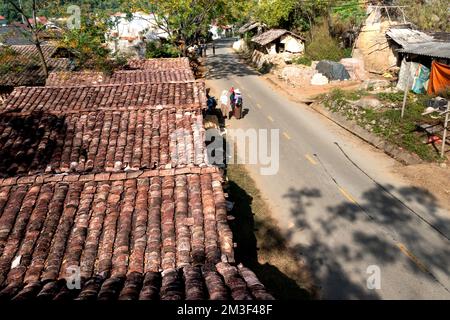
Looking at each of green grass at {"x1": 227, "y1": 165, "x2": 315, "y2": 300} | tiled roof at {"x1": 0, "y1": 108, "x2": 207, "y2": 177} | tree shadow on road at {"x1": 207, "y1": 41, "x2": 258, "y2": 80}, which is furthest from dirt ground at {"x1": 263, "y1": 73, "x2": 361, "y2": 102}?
tiled roof at {"x1": 0, "y1": 108, "x2": 207, "y2": 177}

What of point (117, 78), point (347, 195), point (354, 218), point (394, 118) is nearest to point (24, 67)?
point (117, 78)

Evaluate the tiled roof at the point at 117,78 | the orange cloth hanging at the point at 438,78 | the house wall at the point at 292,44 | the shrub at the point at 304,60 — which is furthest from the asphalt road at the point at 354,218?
the house wall at the point at 292,44

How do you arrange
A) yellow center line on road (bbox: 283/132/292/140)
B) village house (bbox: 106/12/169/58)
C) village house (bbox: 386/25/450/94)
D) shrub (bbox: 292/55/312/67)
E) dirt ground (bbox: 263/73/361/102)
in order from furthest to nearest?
1. shrub (bbox: 292/55/312/67)
2. village house (bbox: 106/12/169/58)
3. dirt ground (bbox: 263/73/361/102)
4. village house (bbox: 386/25/450/94)
5. yellow center line on road (bbox: 283/132/292/140)

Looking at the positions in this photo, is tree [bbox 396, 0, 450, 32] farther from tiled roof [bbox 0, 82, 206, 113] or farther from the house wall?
tiled roof [bbox 0, 82, 206, 113]

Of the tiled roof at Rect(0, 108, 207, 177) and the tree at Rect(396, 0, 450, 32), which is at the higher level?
the tree at Rect(396, 0, 450, 32)

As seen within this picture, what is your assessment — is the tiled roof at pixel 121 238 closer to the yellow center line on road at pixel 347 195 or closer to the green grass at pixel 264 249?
the green grass at pixel 264 249

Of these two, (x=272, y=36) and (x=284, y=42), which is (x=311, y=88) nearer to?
(x=272, y=36)
